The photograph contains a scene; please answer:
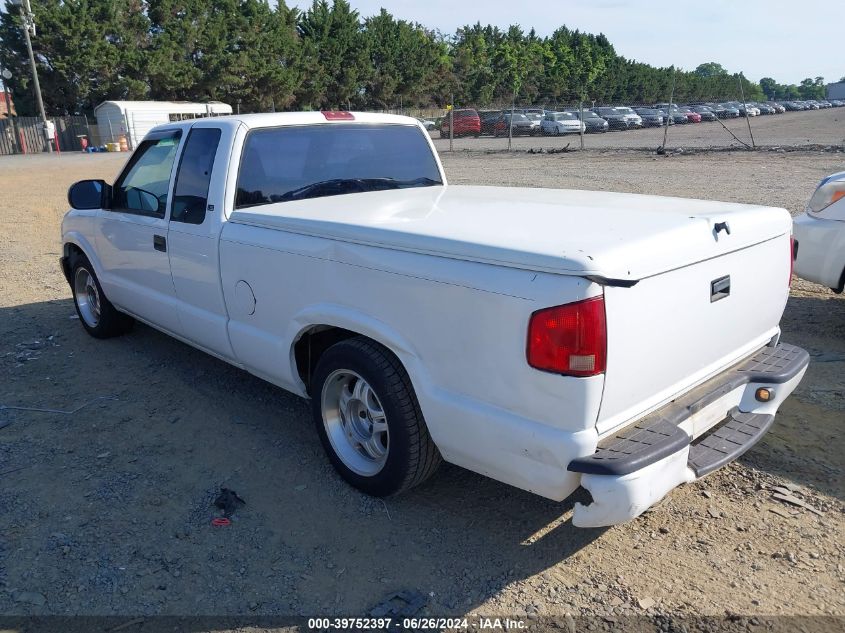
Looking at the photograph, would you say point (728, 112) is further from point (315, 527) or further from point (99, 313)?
point (315, 527)

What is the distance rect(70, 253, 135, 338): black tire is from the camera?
5844mm

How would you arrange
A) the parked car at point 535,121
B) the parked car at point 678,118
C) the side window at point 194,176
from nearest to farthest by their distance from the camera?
the side window at point 194,176, the parked car at point 535,121, the parked car at point 678,118

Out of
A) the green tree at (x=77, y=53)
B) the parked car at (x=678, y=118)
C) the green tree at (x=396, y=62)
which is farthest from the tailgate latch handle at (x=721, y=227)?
the green tree at (x=396, y=62)

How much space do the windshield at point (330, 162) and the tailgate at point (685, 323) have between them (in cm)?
246

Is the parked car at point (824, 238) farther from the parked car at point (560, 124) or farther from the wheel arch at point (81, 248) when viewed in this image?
the parked car at point (560, 124)

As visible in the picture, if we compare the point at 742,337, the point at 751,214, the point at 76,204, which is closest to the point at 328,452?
the point at 742,337

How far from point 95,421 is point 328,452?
1.84m

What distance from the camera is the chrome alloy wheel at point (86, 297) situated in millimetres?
6109

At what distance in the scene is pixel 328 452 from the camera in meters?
3.65

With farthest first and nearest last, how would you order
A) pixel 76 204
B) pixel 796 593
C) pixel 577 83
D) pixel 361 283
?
pixel 577 83, pixel 76 204, pixel 361 283, pixel 796 593

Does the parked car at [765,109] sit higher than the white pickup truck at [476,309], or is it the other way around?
the parked car at [765,109]

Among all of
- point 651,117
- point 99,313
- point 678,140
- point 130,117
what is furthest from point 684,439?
point 651,117

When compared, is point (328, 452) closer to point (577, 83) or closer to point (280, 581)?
point (280, 581)

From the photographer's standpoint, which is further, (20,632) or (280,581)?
(280,581)
